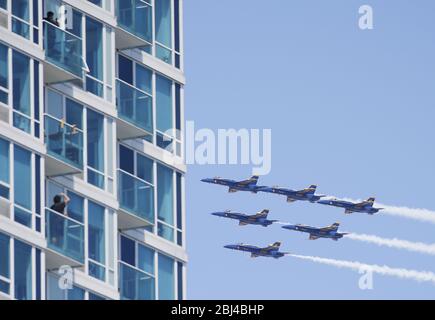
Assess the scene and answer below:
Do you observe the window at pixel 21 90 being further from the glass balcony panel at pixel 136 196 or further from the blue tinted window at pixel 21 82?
the glass balcony panel at pixel 136 196

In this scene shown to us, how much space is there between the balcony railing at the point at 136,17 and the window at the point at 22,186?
1049cm

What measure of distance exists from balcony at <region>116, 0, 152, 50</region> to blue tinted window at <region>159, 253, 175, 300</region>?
366 inches

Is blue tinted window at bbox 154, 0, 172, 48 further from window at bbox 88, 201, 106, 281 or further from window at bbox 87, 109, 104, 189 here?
window at bbox 88, 201, 106, 281

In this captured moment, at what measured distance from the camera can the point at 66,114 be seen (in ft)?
201

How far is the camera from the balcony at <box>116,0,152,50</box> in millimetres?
65250

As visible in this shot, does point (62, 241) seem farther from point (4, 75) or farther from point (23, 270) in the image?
point (4, 75)

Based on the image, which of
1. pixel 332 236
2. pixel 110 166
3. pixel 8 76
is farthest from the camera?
pixel 332 236

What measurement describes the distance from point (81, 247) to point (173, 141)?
887 centimetres

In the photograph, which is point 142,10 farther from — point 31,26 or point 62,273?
point 62,273

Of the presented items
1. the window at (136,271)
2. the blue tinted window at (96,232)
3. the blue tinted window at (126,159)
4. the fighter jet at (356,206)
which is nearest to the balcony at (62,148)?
the blue tinted window at (96,232)

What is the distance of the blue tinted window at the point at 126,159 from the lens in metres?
A: 64.1
